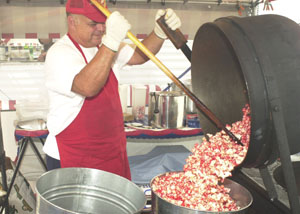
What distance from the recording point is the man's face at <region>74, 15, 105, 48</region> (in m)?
1.89

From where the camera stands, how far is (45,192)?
0.97 meters

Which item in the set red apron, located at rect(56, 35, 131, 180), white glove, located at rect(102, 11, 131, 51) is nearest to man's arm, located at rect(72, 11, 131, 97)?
white glove, located at rect(102, 11, 131, 51)

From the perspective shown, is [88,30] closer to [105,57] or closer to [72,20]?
[72,20]

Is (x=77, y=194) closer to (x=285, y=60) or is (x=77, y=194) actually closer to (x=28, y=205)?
(x=285, y=60)

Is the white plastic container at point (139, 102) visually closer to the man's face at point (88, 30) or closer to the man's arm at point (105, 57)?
the man's face at point (88, 30)

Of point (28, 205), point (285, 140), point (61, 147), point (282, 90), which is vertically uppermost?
point (282, 90)

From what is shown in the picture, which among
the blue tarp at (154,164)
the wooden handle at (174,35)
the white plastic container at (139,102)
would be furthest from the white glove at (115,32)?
the white plastic container at (139,102)

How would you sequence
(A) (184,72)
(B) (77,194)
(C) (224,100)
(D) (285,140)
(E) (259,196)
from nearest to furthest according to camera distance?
(D) (285,140) < (B) (77,194) < (E) (259,196) < (C) (224,100) < (A) (184,72)

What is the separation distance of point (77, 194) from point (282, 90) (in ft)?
2.23

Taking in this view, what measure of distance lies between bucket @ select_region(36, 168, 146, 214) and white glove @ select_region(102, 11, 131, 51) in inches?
28.2

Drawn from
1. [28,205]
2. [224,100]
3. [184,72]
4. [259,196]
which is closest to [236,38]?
[224,100]

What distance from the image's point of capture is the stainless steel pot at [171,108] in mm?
3271

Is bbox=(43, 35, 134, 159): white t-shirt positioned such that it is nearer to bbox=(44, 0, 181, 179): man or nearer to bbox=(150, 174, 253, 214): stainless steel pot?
bbox=(44, 0, 181, 179): man

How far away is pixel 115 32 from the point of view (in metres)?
1.60
